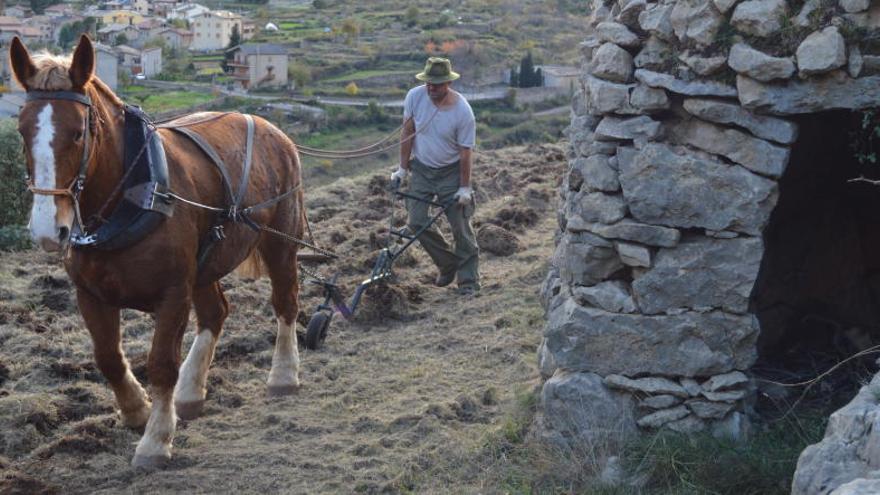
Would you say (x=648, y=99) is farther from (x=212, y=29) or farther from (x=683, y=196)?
(x=212, y=29)

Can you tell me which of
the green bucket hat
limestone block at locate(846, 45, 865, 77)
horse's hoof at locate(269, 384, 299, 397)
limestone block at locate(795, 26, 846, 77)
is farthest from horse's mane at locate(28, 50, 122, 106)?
the green bucket hat

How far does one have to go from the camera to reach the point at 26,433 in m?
6.15

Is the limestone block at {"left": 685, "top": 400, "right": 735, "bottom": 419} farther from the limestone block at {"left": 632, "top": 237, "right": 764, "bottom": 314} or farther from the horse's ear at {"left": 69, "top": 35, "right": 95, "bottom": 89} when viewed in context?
the horse's ear at {"left": 69, "top": 35, "right": 95, "bottom": 89}

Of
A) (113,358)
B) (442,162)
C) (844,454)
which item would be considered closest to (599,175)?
(844,454)

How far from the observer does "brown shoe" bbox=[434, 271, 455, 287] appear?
31.9ft

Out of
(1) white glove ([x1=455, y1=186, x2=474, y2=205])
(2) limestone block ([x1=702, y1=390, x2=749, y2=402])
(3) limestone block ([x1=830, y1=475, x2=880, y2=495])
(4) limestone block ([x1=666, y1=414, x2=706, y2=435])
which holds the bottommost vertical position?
(4) limestone block ([x1=666, y1=414, x2=706, y2=435])

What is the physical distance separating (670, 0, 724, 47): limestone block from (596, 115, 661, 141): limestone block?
455 millimetres

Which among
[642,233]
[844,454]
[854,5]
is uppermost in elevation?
[854,5]

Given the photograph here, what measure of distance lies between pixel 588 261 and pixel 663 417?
2.97 feet

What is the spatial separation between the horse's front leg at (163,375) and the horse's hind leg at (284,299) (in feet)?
4.05

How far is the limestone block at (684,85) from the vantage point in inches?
214

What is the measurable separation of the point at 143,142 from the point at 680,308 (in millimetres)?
2978

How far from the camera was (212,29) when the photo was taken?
5188 cm

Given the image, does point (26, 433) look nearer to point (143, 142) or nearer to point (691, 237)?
point (143, 142)
